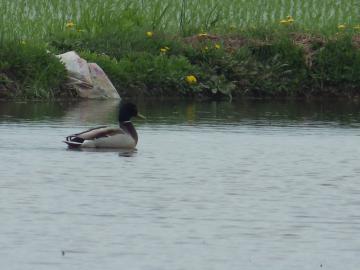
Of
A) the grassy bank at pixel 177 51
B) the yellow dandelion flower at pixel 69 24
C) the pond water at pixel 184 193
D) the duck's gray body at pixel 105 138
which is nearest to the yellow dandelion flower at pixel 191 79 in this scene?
the grassy bank at pixel 177 51

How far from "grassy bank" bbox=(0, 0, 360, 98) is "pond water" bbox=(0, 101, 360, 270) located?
1.79 meters

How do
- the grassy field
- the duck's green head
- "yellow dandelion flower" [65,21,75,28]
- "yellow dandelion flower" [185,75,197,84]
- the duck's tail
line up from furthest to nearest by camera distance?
1. the grassy field
2. "yellow dandelion flower" [65,21,75,28]
3. "yellow dandelion flower" [185,75,197,84]
4. the duck's green head
5. the duck's tail

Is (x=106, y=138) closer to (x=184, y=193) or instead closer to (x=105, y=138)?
(x=105, y=138)

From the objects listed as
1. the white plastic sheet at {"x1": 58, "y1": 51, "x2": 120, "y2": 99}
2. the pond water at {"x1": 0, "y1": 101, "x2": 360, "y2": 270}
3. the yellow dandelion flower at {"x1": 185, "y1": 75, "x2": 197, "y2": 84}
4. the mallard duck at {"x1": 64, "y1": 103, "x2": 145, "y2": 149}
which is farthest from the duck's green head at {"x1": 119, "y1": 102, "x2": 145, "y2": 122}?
the yellow dandelion flower at {"x1": 185, "y1": 75, "x2": 197, "y2": 84}

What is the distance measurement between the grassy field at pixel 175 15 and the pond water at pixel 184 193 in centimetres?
446

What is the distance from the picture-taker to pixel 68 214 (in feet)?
41.2

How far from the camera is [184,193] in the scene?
14.1m

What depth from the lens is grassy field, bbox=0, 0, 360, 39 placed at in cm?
2678

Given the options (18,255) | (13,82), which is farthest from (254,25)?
(18,255)

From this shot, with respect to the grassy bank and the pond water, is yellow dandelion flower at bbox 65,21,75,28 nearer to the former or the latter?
the grassy bank

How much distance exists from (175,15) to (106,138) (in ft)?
34.3

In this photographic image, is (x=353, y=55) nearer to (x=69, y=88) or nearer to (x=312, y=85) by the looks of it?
(x=312, y=85)

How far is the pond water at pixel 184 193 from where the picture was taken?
36.2ft

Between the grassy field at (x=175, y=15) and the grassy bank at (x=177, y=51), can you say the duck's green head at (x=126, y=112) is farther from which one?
the grassy field at (x=175, y=15)
